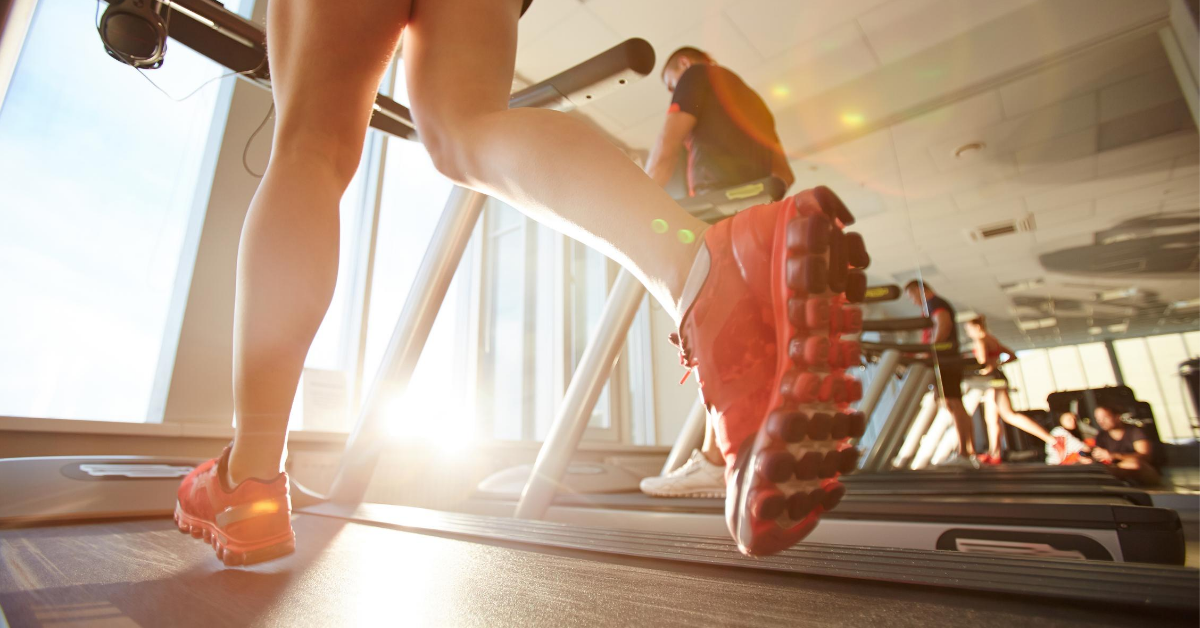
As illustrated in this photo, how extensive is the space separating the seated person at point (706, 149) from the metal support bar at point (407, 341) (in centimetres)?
59

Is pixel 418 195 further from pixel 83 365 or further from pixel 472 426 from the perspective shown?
pixel 83 365

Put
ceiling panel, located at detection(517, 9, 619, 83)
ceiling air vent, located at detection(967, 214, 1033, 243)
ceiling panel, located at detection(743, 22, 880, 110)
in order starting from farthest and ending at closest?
ceiling panel, located at detection(743, 22, 880, 110)
ceiling panel, located at detection(517, 9, 619, 83)
ceiling air vent, located at detection(967, 214, 1033, 243)

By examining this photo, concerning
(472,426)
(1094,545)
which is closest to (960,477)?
(1094,545)

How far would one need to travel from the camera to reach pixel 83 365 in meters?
1.71

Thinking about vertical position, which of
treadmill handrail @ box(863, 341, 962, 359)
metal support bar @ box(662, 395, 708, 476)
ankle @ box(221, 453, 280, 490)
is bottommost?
ankle @ box(221, 453, 280, 490)

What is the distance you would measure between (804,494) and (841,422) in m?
0.07

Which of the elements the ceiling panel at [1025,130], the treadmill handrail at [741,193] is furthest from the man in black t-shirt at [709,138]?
the ceiling panel at [1025,130]

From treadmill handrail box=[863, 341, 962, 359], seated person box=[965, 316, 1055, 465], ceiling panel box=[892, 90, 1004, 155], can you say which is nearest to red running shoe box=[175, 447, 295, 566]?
seated person box=[965, 316, 1055, 465]

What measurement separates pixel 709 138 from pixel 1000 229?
1.90 metres

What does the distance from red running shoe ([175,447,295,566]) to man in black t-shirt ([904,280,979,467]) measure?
9.31 ft

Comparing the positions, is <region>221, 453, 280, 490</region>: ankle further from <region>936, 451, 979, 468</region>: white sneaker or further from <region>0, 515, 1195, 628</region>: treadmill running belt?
<region>936, 451, 979, 468</region>: white sneaker

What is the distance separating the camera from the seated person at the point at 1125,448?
1817mm

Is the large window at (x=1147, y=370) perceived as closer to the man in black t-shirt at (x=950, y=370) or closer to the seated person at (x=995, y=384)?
the seated person at (x=995, y=384)

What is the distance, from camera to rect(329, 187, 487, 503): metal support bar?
4.31 ft
